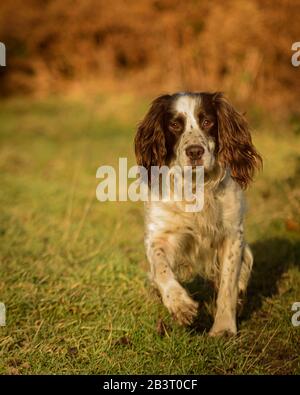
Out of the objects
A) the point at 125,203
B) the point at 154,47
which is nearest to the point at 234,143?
the point at 125,203

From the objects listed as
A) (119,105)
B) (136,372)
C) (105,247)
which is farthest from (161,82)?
(136,372)

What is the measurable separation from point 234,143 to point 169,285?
915mm

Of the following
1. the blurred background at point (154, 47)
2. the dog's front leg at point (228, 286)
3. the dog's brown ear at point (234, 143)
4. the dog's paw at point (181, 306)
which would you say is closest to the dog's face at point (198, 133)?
the dog's brown ear at point (234, 143)

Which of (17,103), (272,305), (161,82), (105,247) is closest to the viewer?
(272,305)

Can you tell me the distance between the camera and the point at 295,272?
14.9 ft

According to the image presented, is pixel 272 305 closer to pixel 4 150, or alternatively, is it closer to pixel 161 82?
pixel 4 150

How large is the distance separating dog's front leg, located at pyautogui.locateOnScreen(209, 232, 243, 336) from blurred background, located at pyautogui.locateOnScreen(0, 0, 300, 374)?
105 millimetres

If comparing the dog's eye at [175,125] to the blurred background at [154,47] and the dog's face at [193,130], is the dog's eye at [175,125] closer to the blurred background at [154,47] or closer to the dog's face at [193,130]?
the dog's face at [193,130]

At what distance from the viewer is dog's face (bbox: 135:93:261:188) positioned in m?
3.75

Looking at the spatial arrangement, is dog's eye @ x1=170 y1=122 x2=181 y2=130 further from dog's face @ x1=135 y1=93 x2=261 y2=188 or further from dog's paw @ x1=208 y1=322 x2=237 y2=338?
dog's paw @ x1=208 y1=322 x2=237 y2=338

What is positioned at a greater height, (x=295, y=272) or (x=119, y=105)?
(x=119, y=105)

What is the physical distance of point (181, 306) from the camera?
3.30 meters

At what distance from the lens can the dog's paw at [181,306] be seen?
3.28 metres
